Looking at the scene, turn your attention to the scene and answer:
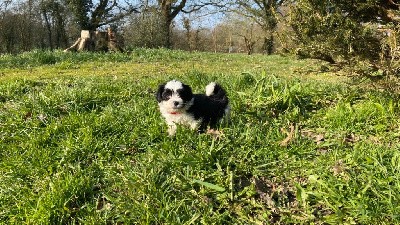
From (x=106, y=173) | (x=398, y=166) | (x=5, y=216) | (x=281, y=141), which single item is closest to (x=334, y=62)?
(x=281, y=141)

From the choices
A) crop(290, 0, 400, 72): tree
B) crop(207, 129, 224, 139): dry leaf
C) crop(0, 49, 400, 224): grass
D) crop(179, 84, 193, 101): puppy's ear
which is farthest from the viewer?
crop(290, 0, 400, 72): tree

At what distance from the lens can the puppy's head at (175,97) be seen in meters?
3.82

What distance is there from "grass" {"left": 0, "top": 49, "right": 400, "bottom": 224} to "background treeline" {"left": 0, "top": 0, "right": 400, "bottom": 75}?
0.54 metres

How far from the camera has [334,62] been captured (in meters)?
4.58

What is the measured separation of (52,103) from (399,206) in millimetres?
4158

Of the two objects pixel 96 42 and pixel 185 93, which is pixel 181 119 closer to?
pixel 185 93

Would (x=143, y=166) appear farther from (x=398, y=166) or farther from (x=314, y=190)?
(x=398, y=166)

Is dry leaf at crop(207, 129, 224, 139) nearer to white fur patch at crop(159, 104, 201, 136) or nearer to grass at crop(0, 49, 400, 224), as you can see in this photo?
Result: grass at crop(0, 49, 400, 224)

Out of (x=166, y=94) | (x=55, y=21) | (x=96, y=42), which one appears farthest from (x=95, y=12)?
(x=166, y=94)

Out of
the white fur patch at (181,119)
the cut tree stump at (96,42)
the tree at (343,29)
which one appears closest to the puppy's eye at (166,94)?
the white fur patch at (181,119)

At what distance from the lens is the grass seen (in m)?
2.68

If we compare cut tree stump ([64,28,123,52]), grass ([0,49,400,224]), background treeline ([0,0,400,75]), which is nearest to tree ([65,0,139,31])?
background treeline ([0,0,400,75])

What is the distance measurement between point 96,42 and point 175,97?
14226 mm

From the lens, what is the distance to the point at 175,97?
387cm
